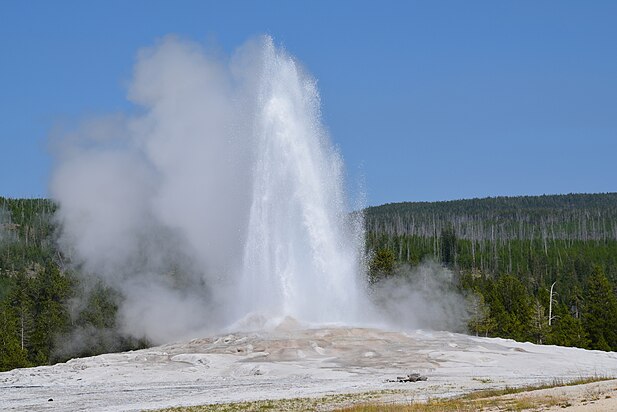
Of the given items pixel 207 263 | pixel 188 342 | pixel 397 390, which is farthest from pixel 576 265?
pixel 397 390

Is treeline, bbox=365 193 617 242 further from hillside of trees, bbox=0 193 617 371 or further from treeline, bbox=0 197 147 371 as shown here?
treeline, bbox=0 197 147 371

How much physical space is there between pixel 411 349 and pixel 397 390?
9860 millimetres

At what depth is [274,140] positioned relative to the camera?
42500 millimetres

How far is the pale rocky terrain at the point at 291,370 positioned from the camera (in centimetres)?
2325

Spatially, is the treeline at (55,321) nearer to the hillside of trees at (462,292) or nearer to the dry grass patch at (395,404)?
the hillside of trees at (462,292)

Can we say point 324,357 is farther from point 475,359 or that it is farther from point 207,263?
point 207,263

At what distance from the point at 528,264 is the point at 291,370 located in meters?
87.8

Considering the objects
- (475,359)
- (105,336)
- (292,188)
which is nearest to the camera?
(475,359)

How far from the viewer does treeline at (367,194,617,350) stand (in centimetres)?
5831

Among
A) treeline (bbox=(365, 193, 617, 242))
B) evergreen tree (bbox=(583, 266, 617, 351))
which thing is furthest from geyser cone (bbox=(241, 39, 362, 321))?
treeline (bbox=(365, 193, 617, 242))

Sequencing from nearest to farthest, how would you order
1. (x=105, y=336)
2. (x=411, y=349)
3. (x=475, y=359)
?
(x=475, y=359)
(x=411, y=349)
(x=105, y=336)

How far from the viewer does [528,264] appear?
110938 millimetres

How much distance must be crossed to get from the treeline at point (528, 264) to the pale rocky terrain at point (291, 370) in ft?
75.2

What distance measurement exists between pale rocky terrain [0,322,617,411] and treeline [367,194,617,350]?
2292cm
